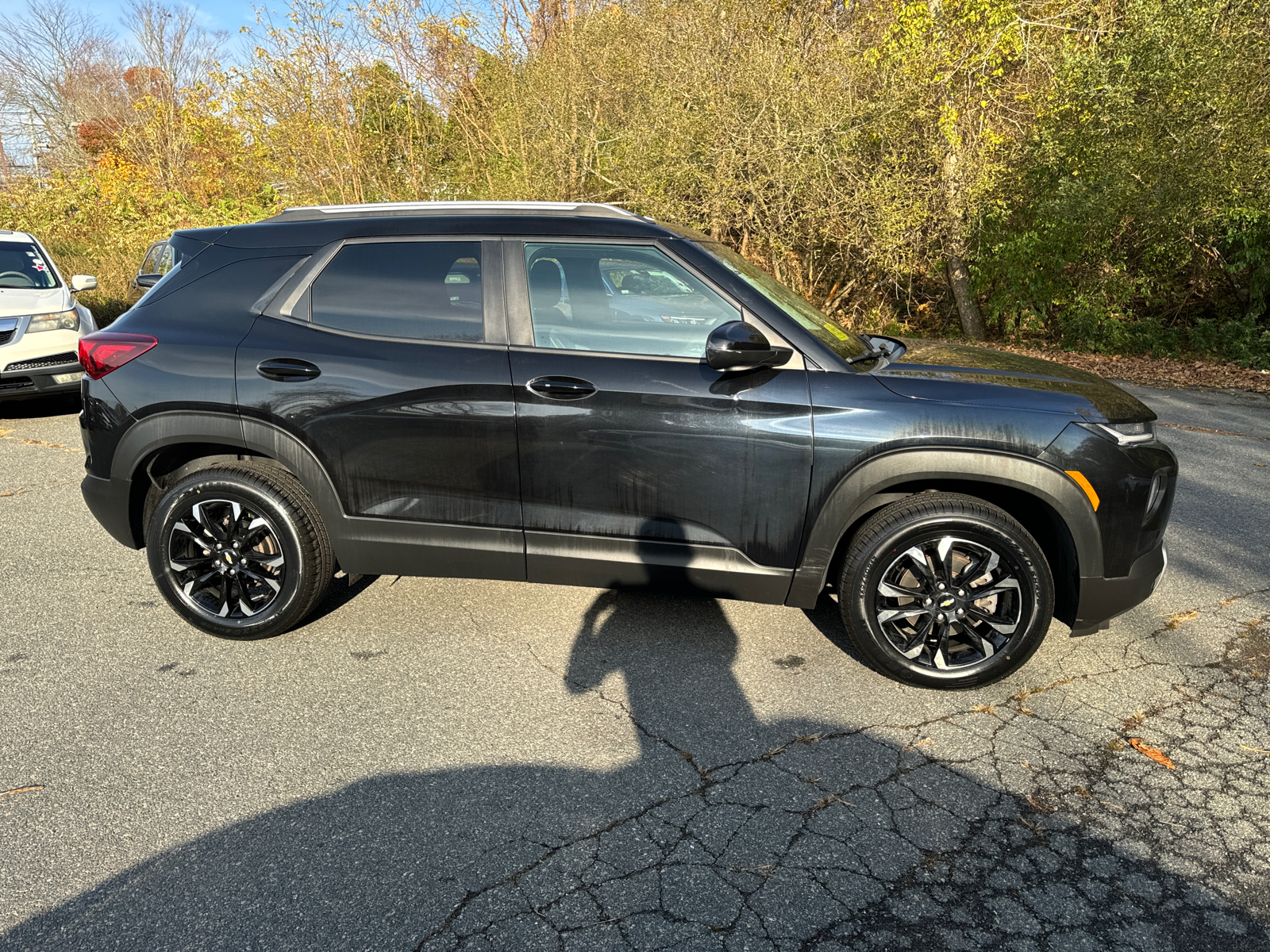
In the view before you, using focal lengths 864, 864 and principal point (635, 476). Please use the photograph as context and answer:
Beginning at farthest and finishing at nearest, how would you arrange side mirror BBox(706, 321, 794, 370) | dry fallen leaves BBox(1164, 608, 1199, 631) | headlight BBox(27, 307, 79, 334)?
headlight BBox(27, 307, 79, 334)
dry fallen leaves BBox(1164, 608, 1199, 631)
side mirror BBox(706, 321, 794, 370)

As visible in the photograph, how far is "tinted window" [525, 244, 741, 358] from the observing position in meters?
3.52

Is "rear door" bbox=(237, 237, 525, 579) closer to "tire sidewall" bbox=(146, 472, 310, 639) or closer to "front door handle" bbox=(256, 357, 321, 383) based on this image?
"front door handle" bbox=(256, 357, 321, 383)

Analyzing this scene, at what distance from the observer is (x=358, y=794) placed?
285 cm

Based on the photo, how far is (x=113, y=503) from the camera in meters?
3.94

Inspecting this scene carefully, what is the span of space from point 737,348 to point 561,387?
0.73 metres

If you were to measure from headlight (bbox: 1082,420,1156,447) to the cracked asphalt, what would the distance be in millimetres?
1032

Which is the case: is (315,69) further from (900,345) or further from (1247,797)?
(1247,797)

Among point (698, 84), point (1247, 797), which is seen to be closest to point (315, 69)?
point (698, 84)

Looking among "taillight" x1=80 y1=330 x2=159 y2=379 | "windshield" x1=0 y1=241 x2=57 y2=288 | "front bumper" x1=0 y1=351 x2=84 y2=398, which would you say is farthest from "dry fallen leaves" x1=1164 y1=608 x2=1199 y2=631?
"windshield" x1=0 y1=241 x2=57 y2=288

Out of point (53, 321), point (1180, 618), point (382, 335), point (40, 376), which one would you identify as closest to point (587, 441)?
point (382, 335)

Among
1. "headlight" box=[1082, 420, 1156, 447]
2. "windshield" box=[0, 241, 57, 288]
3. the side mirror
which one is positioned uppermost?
"windshield" box=[0, 241, 57, 288]

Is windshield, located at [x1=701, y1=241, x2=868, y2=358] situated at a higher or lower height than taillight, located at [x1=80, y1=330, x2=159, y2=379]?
higher

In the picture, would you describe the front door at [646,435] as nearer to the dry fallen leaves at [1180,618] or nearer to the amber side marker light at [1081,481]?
the amber side marker light at [1081,481]

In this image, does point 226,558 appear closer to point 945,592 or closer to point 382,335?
point 382,335
